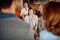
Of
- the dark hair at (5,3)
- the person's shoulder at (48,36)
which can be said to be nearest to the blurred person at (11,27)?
the dark hair at (5,3)

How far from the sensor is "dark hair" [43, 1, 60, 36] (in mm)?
777

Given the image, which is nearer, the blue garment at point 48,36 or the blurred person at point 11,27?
the blurred person at point 11,27

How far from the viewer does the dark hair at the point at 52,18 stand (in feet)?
2.55

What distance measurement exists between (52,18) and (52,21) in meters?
0.01

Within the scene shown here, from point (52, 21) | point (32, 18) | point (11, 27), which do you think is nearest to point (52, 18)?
point (52, 21)

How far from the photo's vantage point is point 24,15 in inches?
60.5

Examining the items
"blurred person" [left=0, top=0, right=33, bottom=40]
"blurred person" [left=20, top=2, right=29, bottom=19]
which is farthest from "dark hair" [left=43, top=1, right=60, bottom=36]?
"blurred person" [left=20, top=2, right=29, bottom=19]

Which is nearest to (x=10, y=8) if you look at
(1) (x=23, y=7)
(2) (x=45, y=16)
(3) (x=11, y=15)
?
(3) (x=11, y=15)

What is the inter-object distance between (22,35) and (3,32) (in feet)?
0.26

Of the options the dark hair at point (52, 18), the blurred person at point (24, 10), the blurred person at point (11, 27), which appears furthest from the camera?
the blurred person at point (24, 10)

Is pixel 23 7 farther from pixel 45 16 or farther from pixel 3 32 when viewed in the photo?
pixel 3 32

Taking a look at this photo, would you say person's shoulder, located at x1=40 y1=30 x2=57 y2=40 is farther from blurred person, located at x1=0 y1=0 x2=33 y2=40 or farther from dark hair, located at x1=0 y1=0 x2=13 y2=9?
dark hair, located at x1=0 y1=0 x2=13 y2=9

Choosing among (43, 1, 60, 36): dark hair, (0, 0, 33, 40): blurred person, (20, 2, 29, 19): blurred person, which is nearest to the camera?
(0, 0, 33, 40): blurred person

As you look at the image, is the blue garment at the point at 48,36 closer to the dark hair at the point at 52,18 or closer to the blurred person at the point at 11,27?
the dark hair at the point at 52,18
